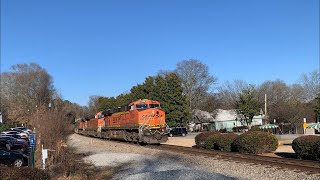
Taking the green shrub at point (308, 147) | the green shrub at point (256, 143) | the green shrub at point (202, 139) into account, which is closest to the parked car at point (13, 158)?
the green shrub at point (256, 143)

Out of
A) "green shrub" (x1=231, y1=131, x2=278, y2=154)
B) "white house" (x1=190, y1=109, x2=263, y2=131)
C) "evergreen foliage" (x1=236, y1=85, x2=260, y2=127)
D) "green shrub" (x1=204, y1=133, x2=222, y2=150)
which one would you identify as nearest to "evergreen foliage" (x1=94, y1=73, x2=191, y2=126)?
"evergreen foliage" (x1=236, y1=85, x2=260, y2=127)

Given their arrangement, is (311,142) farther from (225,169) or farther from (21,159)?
(21,159)

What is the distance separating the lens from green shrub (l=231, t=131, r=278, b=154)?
21.3m

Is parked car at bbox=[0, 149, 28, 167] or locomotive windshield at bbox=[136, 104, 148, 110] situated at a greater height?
locomotive windshield at bbox=[136, 104, 148, 110]

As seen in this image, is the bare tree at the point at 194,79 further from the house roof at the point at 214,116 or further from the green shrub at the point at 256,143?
the green shrub at the point at 256,143

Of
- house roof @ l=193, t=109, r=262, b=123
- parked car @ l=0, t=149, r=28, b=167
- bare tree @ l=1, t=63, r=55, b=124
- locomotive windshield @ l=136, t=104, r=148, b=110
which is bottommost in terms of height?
parked car @ l=0, t=149, r=28, b=167

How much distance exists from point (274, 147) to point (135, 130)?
12.4 metres

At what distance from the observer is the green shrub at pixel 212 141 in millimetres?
25147

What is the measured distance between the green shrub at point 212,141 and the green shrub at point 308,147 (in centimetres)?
693

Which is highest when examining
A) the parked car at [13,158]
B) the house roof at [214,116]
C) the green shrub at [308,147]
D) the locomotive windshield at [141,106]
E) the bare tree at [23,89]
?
the bare tree at [23,89]

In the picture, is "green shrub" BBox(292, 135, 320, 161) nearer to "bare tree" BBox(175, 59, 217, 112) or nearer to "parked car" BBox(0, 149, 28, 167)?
"parked car" BBox(0, 149, 28, 167)

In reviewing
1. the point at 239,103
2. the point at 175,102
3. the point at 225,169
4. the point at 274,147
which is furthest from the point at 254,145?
the point at 175,102

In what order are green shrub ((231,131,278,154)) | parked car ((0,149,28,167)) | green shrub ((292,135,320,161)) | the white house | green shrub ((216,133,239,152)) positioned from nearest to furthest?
green shrub ((292,135,320,161)) → parked car ((0,149,28,167)) → green shrub ((231,131,278,154)) → green shrub ((216,133,239,152)) → the white house

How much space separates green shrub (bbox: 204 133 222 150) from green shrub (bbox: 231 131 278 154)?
2814 mm
